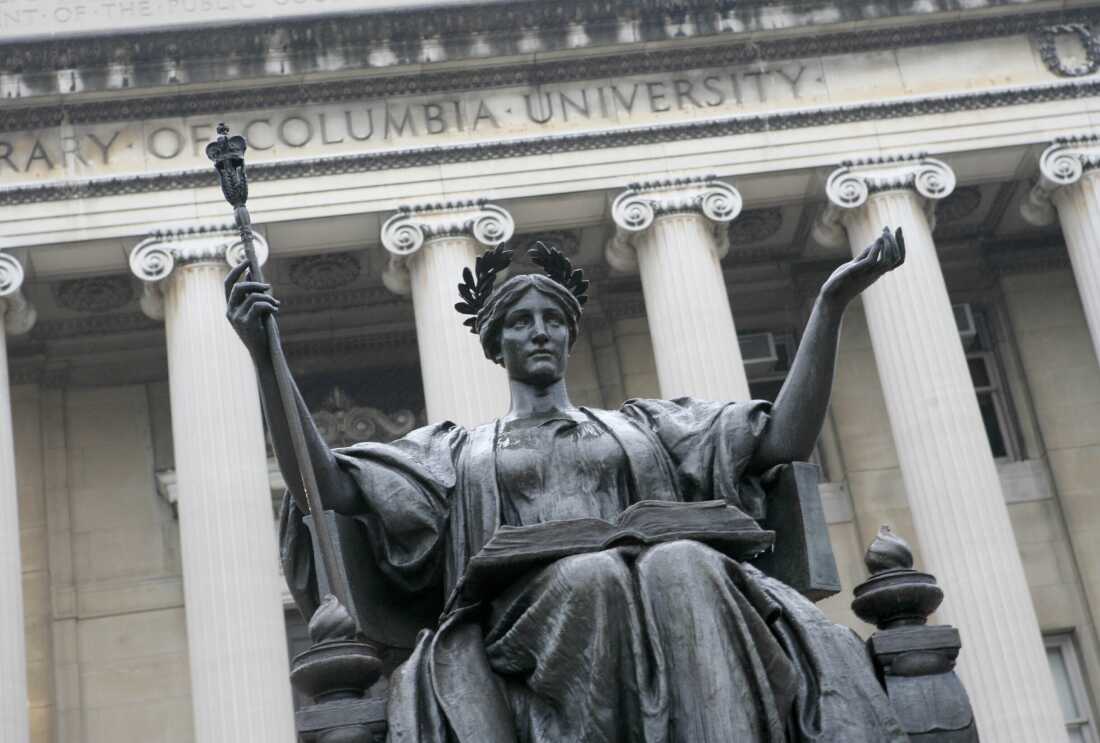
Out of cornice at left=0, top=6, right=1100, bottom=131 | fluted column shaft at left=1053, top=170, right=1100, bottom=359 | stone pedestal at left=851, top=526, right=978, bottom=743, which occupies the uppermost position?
cornice at left=0, top=6, right=1100, bottom=131

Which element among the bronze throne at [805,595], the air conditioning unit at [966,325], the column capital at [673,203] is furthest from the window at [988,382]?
the bronze throne at [805,595]

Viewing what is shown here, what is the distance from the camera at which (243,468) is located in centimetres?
2366

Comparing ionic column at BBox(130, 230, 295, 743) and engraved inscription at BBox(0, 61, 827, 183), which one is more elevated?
engraved inscription at BBox(0, 61, 827, 183)

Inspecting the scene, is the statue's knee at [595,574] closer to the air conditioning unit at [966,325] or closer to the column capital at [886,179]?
the column capital at [886,179]

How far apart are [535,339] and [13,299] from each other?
19552mm

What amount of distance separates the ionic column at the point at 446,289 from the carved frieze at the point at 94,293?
4156mm

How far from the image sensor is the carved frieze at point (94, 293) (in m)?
27.6

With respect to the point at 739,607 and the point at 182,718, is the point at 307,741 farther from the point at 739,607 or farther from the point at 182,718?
the point at 182,718

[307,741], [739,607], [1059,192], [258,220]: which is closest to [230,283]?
[307,741]

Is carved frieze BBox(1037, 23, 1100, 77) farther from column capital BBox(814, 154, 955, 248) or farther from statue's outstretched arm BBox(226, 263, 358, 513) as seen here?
statue's outstretched arm BBox(226, 263, 358, 513)

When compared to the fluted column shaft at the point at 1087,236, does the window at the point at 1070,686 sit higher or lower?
lower

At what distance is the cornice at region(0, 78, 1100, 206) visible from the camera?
25.3 metres

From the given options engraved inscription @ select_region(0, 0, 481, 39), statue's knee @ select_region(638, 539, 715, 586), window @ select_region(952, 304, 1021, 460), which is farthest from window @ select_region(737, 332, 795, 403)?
statue's knee @ select_region(638, 539, 715, 586)

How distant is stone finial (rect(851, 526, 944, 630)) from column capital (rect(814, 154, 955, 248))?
20213 millimetres
